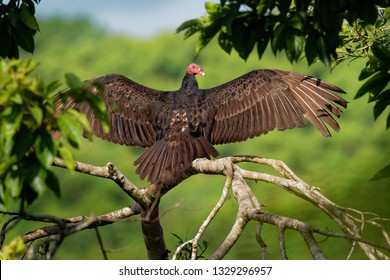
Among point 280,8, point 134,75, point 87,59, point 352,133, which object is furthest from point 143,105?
point 87,59

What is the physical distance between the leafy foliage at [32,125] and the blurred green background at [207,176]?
1.02 ft

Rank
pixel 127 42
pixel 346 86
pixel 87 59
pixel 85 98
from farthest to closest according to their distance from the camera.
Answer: pixel 127 42 → pixel 87 59 → pixel 346 86 → pixel 85 98

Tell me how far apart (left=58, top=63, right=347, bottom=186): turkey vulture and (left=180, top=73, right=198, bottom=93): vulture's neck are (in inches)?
0.5

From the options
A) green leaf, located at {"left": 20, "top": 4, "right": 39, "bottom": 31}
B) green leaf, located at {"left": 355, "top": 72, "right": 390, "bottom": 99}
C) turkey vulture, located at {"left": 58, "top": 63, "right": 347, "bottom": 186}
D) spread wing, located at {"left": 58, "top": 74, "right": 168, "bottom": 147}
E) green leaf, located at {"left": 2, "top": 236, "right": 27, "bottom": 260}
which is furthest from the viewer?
spread wing, located at {"left": 58, "top": 74, "right": 168, "bottom": 147}

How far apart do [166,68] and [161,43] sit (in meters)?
4.49

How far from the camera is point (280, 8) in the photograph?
3.61m

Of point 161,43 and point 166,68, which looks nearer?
point 166,68

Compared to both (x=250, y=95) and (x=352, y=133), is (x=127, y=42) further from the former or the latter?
(x=250, y=95)

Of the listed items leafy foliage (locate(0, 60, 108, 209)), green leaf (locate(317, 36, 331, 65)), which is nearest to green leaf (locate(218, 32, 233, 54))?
green leaf (locate(317, 36, 331, 65))

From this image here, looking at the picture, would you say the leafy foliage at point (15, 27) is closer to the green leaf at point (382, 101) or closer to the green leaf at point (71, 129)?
the green leaf at point (71, 129)

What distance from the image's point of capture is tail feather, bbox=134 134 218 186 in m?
5.37

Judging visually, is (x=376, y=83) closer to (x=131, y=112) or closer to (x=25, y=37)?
(x=25, y=37)

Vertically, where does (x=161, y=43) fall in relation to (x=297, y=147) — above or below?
above

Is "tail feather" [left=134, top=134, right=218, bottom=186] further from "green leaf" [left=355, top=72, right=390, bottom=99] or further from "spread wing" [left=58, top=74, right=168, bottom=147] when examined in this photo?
"green leaf" [left=355, top=72, right=390, bottom=99]
